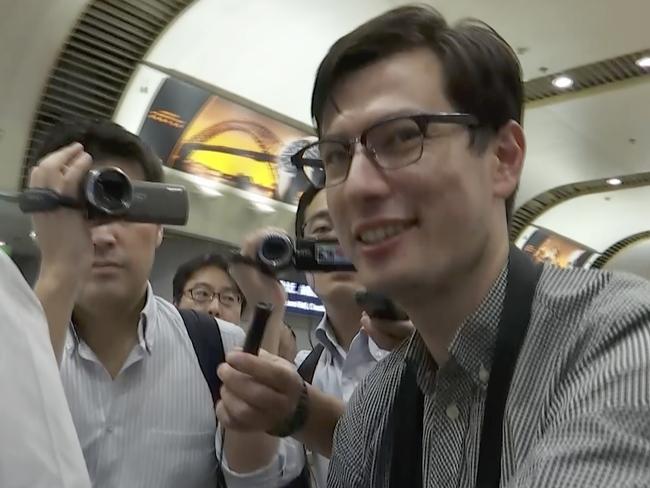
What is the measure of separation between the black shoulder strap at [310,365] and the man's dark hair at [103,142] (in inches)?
27.0

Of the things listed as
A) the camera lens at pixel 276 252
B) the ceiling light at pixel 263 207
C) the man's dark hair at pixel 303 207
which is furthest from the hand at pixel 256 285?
the ceiling light at pixel 263 207

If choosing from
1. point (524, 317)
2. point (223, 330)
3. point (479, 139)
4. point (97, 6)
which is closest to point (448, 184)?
point (479, 139)

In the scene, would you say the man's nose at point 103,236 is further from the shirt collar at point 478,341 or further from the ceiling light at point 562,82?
the ceiling light at point 562,82

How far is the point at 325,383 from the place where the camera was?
1840mm

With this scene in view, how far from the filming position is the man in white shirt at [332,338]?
1636 mm

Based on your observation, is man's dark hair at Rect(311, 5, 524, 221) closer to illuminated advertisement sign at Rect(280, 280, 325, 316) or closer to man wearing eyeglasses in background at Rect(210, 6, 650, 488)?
man wearing eyeglasses in background at Rect(210, 6, 650, 488)

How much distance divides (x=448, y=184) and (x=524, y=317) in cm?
23

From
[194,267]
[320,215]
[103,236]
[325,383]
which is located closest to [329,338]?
[325,383]

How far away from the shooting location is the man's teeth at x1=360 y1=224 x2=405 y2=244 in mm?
1042

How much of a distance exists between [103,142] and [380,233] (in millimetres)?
820

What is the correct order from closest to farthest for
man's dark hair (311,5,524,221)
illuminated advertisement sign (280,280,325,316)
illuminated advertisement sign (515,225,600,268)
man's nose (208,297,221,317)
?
man's dark hair (311,5,524,221), man's nose (208,297,221,317), illuminated advertisement sign (280,280,325,316), illuminated advertisement sign (515,225,600,268)

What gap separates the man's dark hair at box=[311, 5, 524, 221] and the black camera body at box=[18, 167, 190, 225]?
1.12 feet

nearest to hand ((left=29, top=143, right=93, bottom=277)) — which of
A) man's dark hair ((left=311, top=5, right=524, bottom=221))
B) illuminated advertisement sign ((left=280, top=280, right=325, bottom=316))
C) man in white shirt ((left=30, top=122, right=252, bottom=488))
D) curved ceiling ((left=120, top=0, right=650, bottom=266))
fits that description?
man in white shirt ((left=30, top=122, right=252, bottom=488))

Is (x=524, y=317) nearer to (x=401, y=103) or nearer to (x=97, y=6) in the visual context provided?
(x=401, y=103)
